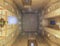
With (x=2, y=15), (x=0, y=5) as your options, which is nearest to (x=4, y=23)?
(x=2, y=15)

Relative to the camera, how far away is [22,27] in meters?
2.86

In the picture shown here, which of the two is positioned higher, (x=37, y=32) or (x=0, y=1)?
(x=0, y=1)

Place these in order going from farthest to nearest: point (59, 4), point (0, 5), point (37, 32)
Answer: point (37, 32)
point (59, 4)
point (0, 5)

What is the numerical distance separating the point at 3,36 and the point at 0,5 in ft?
1.05

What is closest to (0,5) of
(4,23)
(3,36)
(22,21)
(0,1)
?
(0,1)

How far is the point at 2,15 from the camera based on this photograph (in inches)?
44.2

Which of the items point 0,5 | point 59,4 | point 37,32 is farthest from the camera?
point 37,32

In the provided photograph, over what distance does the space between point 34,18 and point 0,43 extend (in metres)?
1.86

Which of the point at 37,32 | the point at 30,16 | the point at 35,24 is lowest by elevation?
the point at 37,32

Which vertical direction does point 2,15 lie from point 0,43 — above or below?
above

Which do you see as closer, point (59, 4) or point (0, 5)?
point (0, 5)

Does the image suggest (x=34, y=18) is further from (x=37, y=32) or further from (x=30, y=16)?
(x=37, y=32)

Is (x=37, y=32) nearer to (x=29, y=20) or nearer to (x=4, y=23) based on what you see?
(x=29, y=20)

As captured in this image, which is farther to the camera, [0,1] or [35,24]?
[35,24]
